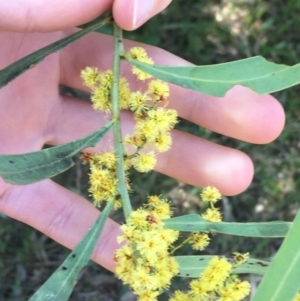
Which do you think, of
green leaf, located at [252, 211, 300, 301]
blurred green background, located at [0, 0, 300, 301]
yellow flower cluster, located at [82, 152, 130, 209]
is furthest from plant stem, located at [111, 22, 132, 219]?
blurred green background, located at [0, 0, 300, 301]

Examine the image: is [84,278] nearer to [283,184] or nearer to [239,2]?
[283,184]

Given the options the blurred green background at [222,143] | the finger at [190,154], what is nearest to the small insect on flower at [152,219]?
the finger at [190,154]

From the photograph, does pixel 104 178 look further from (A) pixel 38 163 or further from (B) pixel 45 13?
(B) pixel 45 13

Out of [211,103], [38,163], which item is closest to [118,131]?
[38,163]

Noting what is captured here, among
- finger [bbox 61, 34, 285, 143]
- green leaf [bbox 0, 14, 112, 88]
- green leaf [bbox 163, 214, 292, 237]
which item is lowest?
green leaf [bbox 163, 214, 292, 237]

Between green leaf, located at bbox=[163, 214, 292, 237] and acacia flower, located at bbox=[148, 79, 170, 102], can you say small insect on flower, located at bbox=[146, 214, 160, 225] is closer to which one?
green leaf, located at bbox=[163, 214, 292, 237]

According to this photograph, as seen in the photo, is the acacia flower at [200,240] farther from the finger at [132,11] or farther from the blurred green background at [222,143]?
the blurred green background at [222,143]
